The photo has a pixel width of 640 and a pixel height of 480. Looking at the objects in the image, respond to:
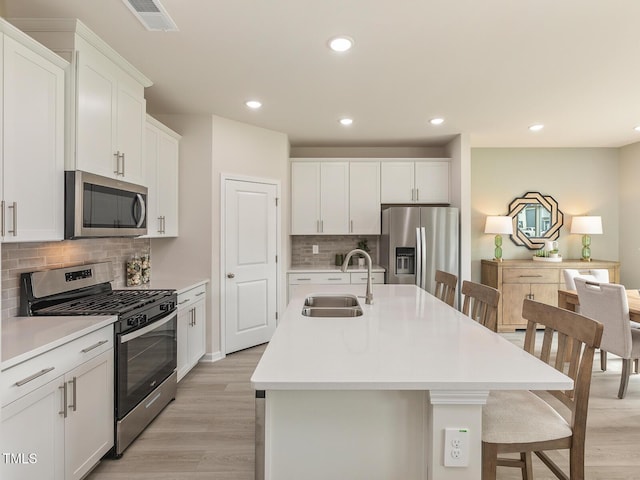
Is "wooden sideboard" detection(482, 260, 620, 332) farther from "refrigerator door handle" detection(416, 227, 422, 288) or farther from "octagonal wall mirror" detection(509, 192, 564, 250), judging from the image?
"refrigerator door handle" detection(416, 227, 422, 288)

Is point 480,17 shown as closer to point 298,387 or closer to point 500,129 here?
point 298,387

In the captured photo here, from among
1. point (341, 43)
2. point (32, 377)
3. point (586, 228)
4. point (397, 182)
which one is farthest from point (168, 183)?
point (586, 228)

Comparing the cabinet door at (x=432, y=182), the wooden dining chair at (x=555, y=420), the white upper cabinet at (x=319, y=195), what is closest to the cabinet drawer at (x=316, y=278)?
the white upper cabinet at (x=319, y=195)

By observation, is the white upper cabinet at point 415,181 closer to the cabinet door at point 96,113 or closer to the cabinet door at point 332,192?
the cabinet door at point 332,192

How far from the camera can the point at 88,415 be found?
1916 mm

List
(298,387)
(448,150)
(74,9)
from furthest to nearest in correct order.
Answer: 1. (448,150)
2. (74,9)
3. (298,387)

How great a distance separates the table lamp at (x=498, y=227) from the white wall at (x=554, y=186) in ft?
0.74

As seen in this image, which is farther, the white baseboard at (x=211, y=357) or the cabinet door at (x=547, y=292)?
the cabinet door at (x=547, y=292)

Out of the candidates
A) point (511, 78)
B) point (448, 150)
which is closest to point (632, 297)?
point (511, 78)

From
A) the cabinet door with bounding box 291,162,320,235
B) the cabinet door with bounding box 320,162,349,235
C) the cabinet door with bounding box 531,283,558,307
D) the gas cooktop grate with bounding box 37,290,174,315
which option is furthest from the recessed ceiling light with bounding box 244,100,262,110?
the cabinet door with bounding box 531,283,558,307

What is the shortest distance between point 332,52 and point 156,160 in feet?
6.04

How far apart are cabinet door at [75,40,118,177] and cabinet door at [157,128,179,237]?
3.04ft

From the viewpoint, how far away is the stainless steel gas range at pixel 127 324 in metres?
2.17

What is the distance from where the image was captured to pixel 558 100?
347 cm
